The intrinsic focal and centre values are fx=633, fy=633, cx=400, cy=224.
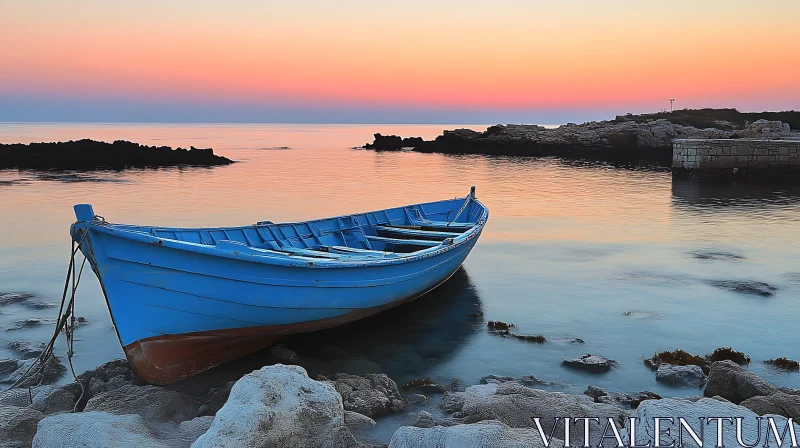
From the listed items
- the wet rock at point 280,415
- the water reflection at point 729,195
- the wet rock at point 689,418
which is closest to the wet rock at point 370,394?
the wet rock at point 280,415

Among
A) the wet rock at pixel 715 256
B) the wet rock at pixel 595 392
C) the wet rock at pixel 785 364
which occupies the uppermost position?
the wet rock at pixel 595 392

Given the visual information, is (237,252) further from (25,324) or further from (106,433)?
(25,324)

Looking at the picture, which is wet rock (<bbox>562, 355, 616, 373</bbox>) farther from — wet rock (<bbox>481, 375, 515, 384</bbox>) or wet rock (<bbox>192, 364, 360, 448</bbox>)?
wet rock (<bbox>192, 364, 360, 448</bbox>)

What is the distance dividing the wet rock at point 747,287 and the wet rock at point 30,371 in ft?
37.3

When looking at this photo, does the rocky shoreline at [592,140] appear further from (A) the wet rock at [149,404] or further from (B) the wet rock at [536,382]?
(A) the wet rock at [149,404]

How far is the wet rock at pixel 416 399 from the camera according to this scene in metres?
6.93

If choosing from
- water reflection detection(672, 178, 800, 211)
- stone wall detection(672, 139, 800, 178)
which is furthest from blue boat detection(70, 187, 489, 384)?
stone wall detection(672, 139, 800, 178)

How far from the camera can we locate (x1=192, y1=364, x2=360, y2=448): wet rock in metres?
4.90

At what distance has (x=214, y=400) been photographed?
21.6 ft

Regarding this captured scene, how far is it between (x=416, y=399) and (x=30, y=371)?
15.1ft

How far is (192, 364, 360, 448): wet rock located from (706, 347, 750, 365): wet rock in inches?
213

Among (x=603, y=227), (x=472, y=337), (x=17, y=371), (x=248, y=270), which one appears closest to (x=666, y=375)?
(x=472, y=337)

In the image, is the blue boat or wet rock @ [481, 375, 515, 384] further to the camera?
wet rock @ [481, 375, 515, 384]

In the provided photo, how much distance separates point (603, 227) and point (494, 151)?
43945mm
